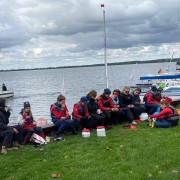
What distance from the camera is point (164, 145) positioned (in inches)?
351

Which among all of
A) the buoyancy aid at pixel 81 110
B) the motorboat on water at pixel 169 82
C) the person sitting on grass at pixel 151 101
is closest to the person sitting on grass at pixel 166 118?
the person sitting on grass at pixel 151 101

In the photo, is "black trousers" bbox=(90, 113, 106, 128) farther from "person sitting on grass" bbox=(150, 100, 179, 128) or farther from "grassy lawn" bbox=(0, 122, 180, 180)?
"person sitting on grass" bbox=(150, 100, 179, 128)

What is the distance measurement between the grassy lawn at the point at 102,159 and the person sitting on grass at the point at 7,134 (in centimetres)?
25

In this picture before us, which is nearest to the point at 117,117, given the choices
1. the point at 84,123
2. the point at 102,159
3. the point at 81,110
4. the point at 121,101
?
the point at 121,101

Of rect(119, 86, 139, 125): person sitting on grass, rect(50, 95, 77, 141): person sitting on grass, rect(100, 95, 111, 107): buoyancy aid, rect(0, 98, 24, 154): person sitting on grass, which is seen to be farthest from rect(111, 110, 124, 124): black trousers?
rect(0, 98, 24, 154): person sitting on grass

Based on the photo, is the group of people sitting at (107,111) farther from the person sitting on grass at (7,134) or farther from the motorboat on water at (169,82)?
the motorboat on water at (169,82)

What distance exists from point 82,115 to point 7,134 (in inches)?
127

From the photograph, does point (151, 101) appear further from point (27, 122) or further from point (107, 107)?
point (27, 122)

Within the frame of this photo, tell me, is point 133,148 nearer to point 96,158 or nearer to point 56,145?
point 96,158

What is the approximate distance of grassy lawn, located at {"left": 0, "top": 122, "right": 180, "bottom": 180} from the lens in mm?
6914

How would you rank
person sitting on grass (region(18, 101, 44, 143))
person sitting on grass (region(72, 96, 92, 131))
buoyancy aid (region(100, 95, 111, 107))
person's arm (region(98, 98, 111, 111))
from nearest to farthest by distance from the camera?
person sitting on grass (region(18, 101, 44, 143)) < person sitting on grass (region(72, 96, 92, 131)) < person's arm (region(98, 98, 111, 111)) < buoyancy aid (region(100, 95, 111, 107))

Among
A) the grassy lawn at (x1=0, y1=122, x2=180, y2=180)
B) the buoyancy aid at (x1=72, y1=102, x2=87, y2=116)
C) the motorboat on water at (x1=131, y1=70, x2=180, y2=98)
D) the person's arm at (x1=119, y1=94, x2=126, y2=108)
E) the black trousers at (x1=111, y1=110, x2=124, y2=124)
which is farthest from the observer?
the motorboat on water at (x1=131, y1=70, x2=180, y2=98)

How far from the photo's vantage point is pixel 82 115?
11.8 m

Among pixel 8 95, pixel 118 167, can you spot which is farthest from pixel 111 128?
pixel 8 95
